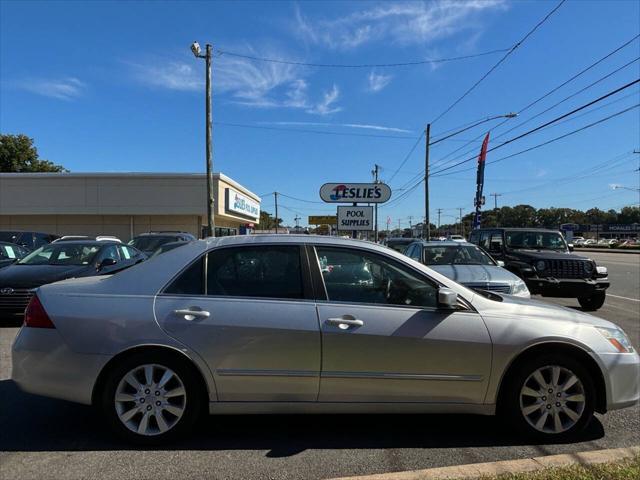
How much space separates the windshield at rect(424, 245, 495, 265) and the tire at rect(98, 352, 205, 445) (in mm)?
6744

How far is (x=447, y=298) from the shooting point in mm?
3801

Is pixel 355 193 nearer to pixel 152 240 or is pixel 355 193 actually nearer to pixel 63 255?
pixel 152 240

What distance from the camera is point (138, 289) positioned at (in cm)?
390

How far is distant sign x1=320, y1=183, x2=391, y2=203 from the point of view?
1470 cm

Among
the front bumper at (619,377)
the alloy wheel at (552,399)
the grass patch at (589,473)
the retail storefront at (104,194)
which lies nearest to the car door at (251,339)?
the grass patch at (589,473)

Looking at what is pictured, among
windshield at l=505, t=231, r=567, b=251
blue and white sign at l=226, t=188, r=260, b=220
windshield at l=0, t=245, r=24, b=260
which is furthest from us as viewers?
blue and white sign at l=226, t=188, r=260, b=220

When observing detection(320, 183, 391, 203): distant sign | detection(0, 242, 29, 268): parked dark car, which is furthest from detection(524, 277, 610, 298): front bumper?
detection(0, 242, 29, 268): parked dark car

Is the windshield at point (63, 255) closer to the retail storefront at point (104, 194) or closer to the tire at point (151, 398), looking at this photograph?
the tire at point (151, 398)

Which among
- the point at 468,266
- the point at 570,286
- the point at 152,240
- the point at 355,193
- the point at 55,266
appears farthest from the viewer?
the point at 152,240

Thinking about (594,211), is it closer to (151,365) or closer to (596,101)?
(596,101)

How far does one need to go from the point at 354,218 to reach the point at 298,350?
450 inches

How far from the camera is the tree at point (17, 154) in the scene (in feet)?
154

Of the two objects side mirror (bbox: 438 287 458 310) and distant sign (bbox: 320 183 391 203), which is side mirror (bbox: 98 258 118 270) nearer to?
distant sign (bbox: 320 183 391 203)

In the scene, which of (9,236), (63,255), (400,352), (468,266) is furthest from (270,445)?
(9,236)
